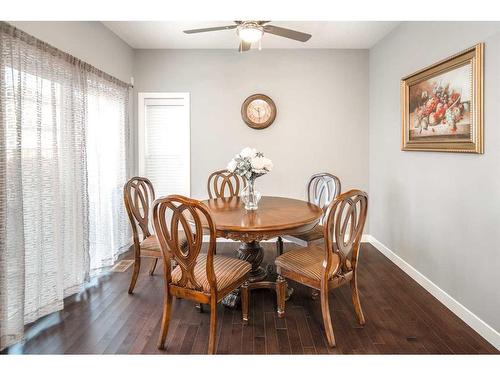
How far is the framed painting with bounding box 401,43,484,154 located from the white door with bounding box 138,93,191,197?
8.95 ft

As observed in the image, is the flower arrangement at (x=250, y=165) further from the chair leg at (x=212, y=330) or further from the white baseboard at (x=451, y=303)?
the white baseboard at (x=451, y=303)

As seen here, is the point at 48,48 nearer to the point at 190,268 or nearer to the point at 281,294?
the point at 190,268

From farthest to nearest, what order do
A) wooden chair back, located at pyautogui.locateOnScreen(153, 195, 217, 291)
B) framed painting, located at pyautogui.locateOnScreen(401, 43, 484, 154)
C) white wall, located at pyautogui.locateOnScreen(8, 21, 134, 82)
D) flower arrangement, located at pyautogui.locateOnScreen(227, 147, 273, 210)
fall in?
flower arrangement, located at pyautogui.locateOnScreen(227, 147, 273, 210)
white wall, located at pyautogui.locateOnScreen(8, 21, 134, 82)
framed painting, located at pyautogui.locateOnScreen(401, 43, 484, 154)
wooden chair back, located at pyautogui.locateOnScreen(153, 195, 217, 291)

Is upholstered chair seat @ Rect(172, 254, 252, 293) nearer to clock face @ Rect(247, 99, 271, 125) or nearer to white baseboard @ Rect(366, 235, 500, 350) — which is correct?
white baseboard @ Rect(366, 235, 500, 350)


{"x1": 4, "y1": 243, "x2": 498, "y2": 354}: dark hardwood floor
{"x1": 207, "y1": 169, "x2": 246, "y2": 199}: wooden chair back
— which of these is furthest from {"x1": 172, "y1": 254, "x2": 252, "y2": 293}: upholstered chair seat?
{"x1": 207, "y1": 169, "x2": 246, "y2": 199}: wooden chair back

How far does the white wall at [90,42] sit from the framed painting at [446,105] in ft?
10.4

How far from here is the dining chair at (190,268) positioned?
181 centimetres

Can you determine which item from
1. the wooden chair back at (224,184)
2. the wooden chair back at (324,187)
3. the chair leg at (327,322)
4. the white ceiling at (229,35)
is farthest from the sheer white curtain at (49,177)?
the wooden chair back at (324,187)

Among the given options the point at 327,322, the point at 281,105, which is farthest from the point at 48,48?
the point at 327,322

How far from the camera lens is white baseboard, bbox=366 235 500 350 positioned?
2055mm

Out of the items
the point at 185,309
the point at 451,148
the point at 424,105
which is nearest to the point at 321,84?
the point at 424,105

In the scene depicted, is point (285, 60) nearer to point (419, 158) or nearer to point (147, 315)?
point (419, 158)

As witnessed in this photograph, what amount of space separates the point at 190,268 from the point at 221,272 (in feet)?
0.86

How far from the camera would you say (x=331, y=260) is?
2.04 meters
